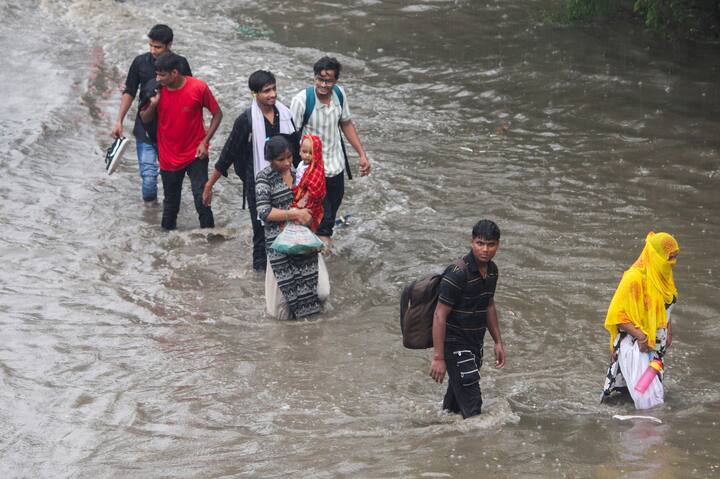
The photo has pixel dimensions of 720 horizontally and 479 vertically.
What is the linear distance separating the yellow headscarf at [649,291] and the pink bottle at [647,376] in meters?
0.13

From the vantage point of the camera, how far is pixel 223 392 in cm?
721

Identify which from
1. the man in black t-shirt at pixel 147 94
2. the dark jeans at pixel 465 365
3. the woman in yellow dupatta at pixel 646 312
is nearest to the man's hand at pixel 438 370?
the dark jeans at pixel 465 365

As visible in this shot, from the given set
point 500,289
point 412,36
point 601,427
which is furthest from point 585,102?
point 601,427

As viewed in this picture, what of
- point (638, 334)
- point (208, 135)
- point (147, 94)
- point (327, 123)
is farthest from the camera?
point (147, 94)

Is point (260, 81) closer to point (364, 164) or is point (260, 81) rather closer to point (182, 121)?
point (364, 164)

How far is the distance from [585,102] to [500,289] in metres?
6.24

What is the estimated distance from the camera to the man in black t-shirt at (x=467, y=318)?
6062mm

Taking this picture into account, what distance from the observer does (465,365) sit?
20.7ft

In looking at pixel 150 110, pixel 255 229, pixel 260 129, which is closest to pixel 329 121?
pixel 260 129

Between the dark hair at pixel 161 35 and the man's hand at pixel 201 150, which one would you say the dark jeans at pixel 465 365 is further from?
the dark hair at pixel 161 35

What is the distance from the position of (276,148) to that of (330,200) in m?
1.64

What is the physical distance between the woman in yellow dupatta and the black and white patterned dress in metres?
2.68

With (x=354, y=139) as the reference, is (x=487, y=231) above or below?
above

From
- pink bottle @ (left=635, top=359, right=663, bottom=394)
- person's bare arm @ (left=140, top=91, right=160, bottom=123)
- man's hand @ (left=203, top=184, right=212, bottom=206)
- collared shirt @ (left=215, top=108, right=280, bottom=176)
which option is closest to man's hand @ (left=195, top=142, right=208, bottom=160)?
person's bare arm @ (left=140, top=91, right=160, bottom=123)
